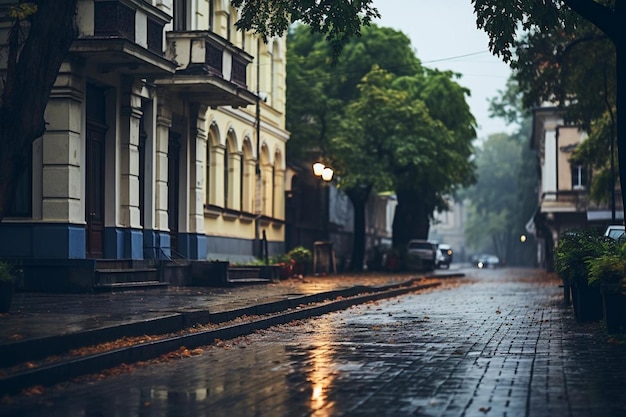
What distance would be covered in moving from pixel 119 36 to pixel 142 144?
463cm

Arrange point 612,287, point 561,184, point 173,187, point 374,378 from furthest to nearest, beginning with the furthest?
point 561,184
point 173,187
point 612,287
point 374,378

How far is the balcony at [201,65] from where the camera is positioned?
88.6 feet

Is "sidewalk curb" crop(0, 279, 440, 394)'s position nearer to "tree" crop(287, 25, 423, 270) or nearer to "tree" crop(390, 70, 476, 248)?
"tree" crop(287, 25, 423, 270)

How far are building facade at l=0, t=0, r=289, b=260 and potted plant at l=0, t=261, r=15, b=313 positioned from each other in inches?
263

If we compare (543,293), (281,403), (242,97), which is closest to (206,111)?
(242,97)

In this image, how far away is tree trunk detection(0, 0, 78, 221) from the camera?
14.9 meters

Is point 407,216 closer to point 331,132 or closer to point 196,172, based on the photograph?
point 331,132

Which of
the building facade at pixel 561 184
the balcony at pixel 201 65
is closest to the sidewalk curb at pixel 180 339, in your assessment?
the balcony at pixel 201 65

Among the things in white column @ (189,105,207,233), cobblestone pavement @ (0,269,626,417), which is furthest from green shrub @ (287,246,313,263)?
cobblestone pavement @ (0,269,626,417)

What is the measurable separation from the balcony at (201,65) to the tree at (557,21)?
9.50 meters

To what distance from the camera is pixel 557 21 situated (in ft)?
60.5

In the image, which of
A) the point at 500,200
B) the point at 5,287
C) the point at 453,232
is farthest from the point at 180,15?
the point at 453,232

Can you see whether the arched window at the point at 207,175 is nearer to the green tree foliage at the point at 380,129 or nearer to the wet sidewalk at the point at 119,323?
the wet sidewalk at the point at 119,323

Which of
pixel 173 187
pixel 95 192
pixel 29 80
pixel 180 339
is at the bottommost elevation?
pixel 180 339
